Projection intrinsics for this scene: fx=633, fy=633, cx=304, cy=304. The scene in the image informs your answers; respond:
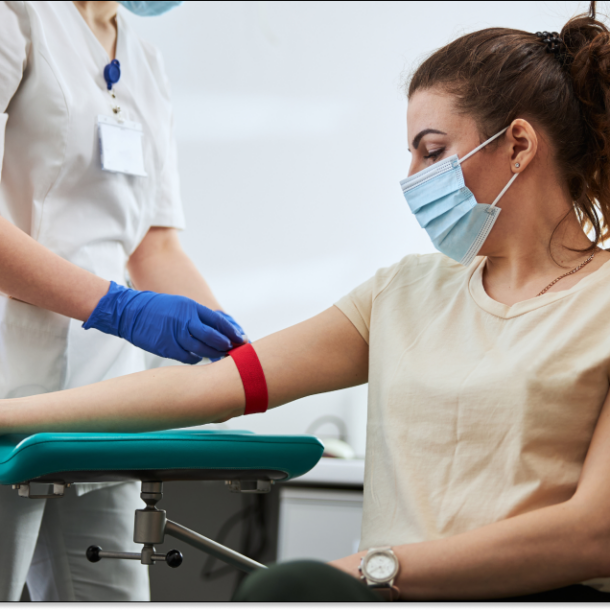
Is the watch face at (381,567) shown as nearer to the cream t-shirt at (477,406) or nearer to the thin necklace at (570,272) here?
the cream t-shirt at (477,406)

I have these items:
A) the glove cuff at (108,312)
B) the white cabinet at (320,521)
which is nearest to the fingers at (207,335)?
the glove cuff at (108,312)

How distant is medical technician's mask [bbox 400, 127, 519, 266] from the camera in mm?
1103

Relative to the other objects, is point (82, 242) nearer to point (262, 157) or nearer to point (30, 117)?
point (30, 117)

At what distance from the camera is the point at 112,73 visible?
1455 mm

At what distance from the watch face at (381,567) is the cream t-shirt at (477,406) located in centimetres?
12

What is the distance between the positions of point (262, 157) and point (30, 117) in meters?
1.37

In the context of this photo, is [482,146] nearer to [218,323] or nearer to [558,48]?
[558,48]

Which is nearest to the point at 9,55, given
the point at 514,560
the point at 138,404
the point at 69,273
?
the point at 69,273

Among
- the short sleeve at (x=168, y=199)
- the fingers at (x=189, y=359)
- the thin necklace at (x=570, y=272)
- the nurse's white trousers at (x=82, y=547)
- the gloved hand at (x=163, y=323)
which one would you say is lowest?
the nurse's white trousers at (x=82, y=547)

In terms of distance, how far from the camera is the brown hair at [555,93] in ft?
3.58

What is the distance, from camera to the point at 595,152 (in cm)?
111

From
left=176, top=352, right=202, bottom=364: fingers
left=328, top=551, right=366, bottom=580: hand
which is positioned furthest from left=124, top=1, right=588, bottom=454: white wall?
left=328, top=551, right=366, bottom=580: hand

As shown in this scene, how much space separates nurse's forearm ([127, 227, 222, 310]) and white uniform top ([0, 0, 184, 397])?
0.52 feet

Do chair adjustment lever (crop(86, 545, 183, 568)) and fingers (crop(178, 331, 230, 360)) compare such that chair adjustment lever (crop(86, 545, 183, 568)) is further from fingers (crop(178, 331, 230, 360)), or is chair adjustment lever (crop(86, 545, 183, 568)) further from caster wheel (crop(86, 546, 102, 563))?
fingers (crop(178, 331, 230, 360))
